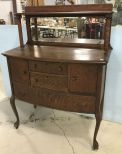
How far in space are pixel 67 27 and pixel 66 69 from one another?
53 cm

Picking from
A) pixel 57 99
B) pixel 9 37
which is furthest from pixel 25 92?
pixel 9 37

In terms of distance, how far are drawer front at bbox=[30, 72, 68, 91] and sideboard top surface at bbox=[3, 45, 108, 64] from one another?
0.48 feet

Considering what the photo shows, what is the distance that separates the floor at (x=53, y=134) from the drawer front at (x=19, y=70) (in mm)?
565

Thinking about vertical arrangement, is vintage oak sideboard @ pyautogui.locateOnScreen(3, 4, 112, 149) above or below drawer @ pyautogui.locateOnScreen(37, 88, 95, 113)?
above

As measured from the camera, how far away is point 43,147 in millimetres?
1710

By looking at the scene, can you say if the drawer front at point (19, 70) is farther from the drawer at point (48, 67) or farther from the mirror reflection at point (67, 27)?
the mirror reflection at point (67, 27)

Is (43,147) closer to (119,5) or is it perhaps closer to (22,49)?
(22,49)

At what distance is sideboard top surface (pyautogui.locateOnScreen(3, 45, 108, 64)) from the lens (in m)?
1.39

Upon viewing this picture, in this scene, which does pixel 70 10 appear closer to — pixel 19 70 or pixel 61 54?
pixel 61 54

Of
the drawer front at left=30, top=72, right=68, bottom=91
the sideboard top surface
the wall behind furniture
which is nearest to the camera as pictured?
the sideboard top surface

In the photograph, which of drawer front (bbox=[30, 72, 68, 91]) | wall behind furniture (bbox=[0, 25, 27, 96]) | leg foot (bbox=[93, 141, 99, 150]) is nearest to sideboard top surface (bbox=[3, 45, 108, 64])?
drawer front (bbox=[30, 72, 68, 91])

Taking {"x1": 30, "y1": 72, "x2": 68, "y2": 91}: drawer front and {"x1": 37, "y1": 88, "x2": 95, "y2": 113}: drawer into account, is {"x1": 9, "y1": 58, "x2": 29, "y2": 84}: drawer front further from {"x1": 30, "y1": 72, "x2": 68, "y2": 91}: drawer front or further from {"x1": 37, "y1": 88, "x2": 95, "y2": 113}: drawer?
{"x1": 37, "y1": 88, "x2": 95, "y2": 113}: drawer

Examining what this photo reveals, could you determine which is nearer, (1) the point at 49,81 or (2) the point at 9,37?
(1) the point at 49,81

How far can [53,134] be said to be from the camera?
1.87 m
